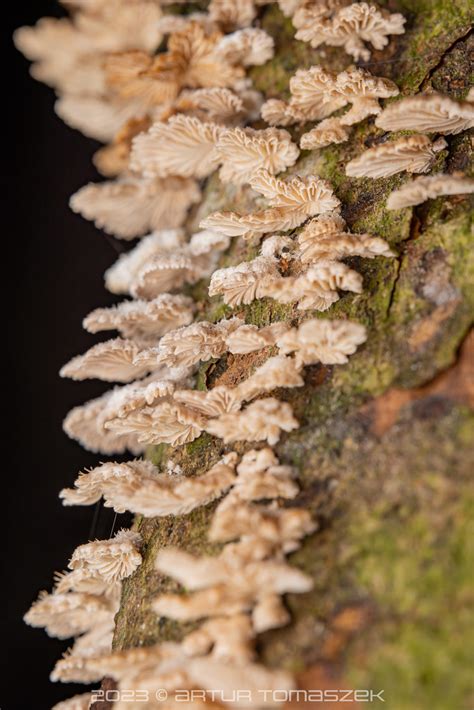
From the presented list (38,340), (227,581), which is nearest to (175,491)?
(227,581)

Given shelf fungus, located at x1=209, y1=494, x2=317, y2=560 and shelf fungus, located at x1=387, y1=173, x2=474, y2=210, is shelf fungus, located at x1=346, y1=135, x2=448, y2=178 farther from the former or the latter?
shelf fungus, located at x1=209, y1=494, x2=317, y2=560

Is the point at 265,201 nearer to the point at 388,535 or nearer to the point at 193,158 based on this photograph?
the point at 193,158

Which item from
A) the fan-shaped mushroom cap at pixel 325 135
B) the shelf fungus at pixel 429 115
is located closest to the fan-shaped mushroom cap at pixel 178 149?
the fan-shaped mushroom cap at pixel 325 135

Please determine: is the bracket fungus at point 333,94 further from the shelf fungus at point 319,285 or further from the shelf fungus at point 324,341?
the shelf fungus at point 324,341

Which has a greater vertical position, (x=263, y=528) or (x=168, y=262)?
(x=168, y=262)

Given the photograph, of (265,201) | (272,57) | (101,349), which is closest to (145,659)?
(101,349)

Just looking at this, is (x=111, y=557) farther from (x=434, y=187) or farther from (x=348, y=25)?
(x=348, y=25)
